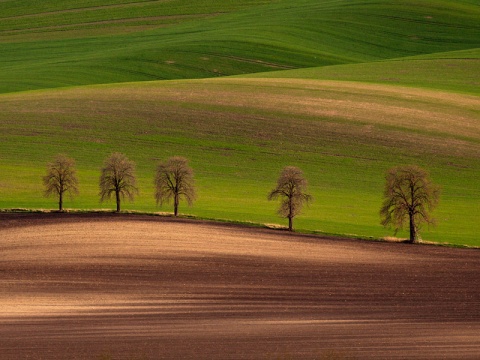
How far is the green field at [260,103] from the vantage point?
52.9 meters

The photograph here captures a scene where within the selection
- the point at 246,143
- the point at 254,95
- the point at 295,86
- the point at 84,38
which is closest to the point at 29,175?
the point at 246,143

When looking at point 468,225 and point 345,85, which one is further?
point 345,85

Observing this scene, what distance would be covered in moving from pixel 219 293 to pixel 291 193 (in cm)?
1639

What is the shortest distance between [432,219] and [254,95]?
29435 millimetres

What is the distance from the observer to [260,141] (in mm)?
61500

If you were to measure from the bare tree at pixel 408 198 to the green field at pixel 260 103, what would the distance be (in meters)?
1.03

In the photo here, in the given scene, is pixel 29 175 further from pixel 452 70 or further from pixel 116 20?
pixel 116 20

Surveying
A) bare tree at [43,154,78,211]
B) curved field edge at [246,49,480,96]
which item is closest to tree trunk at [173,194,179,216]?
bare tree at [43,154,78,211]

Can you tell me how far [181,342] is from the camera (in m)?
23.0

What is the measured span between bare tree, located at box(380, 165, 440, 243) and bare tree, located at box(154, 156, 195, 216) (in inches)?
375

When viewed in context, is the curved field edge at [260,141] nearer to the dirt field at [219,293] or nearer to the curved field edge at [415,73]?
the curved field edge at [415,73]

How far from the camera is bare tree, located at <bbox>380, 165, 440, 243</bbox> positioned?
44000 millimetres

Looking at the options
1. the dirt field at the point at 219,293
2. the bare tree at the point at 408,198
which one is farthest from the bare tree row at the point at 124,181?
the bare tree at the point at 408,198

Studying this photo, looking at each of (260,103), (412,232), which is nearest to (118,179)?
(412,232)
